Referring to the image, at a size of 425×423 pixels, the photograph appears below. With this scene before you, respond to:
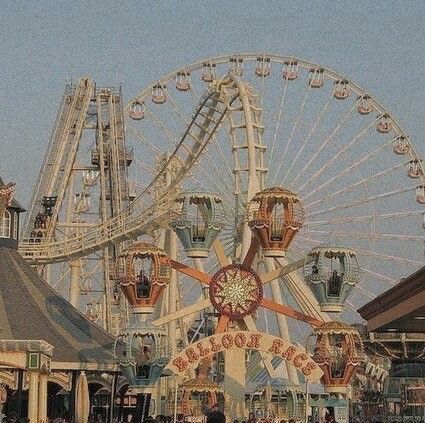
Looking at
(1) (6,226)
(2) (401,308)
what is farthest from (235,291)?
(1) (6,226)

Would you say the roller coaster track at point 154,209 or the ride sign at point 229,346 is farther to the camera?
the roller coaster track at point 154,209

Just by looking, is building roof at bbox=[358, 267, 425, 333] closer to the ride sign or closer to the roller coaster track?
the ride sign

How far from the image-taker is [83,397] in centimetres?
2727

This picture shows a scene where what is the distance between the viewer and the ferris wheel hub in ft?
109

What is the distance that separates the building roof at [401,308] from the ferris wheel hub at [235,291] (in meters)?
3.48

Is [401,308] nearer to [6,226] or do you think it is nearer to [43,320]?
[43,320]

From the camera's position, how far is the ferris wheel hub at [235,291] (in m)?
33.2

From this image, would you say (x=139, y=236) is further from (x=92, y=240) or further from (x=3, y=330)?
(x=3, y=330)

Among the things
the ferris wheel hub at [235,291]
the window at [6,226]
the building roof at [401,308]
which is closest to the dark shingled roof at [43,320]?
the window at [6,226]

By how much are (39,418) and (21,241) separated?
18.9 m

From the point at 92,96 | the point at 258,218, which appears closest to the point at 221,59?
the point at 92,96

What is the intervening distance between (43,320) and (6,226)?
14.8 feet

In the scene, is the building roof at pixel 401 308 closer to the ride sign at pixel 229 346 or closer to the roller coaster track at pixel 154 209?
the ride sign at pixel 229 346

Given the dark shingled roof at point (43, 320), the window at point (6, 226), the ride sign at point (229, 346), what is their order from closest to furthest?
the ride sign at point (229, 346) → the dark shingled roof at point (43, 320) → the window at point (6, 226)
